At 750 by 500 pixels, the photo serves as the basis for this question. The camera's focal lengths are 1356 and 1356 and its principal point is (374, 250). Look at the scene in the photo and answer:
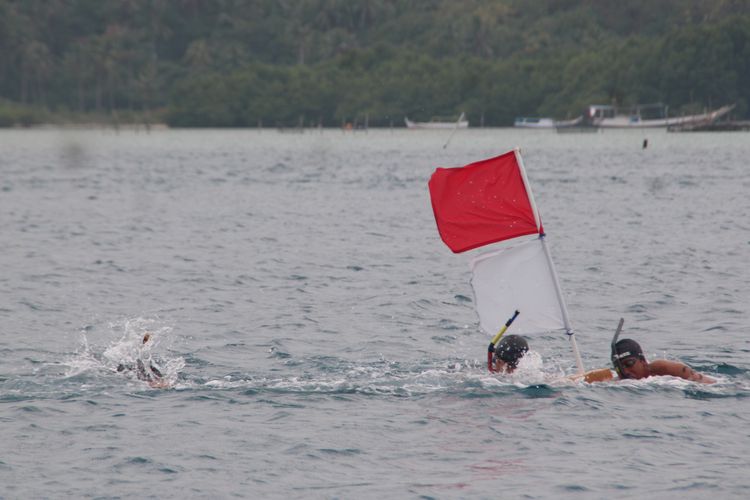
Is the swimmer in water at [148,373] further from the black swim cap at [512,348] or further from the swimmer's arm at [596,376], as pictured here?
the swimmer's arm at [596,376]

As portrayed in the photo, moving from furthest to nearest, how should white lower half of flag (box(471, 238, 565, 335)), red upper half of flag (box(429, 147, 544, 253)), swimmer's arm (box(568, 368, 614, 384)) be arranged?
swimmer's arm (box(568, 368, 614, 384)) < white lower half of flag (box(471, 238, 565, 335)) < red upper half of flag (box(429, 147, 544, 253))

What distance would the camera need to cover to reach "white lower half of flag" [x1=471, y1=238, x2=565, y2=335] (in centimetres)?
1672

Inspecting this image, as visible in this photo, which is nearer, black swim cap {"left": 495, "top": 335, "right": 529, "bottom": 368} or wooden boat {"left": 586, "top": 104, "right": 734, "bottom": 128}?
black swim cap {"left": 495, "top": 335, "right": 529, "bottom": 368}

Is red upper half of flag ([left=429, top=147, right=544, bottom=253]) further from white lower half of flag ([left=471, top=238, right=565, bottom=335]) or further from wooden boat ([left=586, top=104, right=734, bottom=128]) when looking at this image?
wooden boat ([left=586, top=104, right=734, bottom=128])

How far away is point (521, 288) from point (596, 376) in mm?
1660

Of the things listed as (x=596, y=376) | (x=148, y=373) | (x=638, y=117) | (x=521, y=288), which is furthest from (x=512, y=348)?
(x=638, y=117)

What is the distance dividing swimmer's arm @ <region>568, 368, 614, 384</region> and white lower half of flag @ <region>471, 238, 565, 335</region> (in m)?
1.00

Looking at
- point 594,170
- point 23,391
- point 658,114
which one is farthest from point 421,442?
point 658,114

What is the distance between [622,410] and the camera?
1642cm

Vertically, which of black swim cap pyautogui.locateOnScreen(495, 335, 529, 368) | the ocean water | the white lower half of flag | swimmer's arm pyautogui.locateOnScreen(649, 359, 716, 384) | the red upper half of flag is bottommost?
the ocean water

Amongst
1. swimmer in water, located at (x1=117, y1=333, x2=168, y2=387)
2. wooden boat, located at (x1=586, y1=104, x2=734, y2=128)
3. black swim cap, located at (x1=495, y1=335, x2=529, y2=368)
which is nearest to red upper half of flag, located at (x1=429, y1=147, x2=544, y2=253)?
black swim cap, located at (x1=495, y1=335, x2=529, y2=368)

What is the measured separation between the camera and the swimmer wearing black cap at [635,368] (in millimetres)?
16906

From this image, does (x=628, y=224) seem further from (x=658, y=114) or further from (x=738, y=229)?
(x=658, y=114)

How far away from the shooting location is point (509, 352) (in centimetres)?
1742
